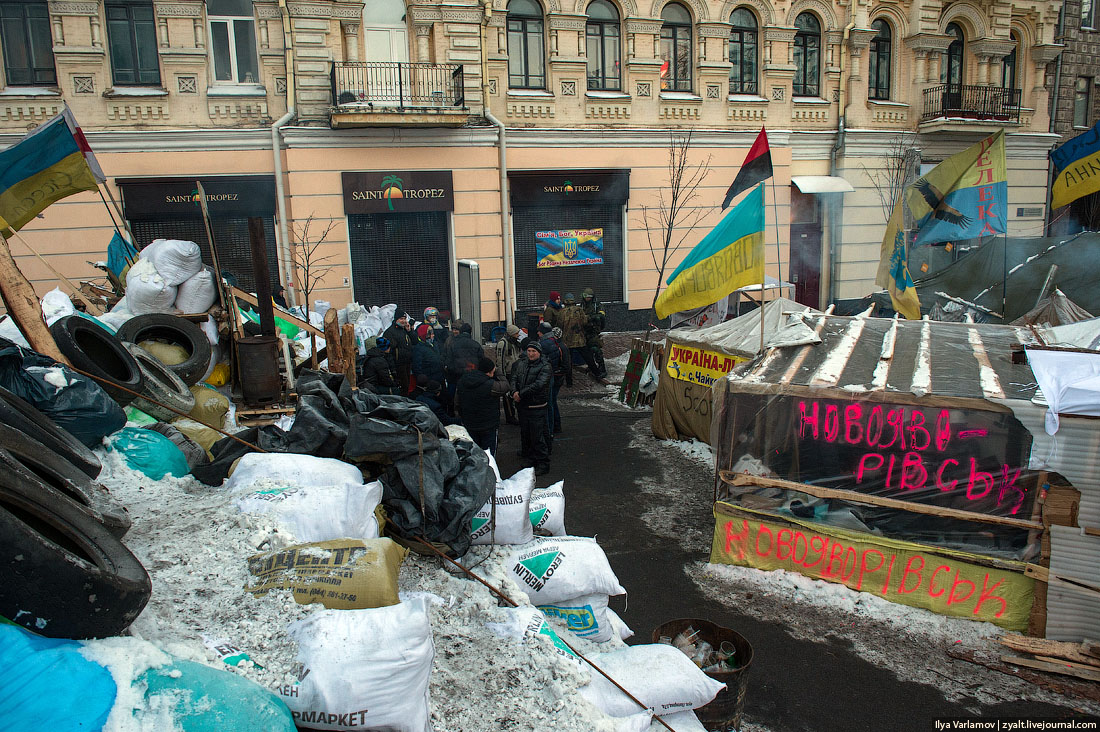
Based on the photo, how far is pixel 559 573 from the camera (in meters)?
4.26

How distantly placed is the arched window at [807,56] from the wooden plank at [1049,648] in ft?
53.2

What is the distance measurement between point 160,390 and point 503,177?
10.9 meters

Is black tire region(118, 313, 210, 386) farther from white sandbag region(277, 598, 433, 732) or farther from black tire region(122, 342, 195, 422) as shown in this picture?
white sandbag region(277, 598, 433, 732)

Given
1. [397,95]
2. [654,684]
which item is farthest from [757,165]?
[397,95]

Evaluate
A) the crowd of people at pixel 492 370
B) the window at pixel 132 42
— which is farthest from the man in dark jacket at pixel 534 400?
the window at pixel 132 42

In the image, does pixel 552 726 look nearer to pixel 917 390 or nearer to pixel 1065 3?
pixel 917 390

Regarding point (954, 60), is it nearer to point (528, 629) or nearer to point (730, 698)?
point (730, 698)

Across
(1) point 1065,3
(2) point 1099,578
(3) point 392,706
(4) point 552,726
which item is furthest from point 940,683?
(1) point 1065,3

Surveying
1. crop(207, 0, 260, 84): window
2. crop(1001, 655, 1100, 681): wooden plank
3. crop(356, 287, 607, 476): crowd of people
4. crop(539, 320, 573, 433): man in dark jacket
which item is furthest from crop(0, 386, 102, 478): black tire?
crop(207, 0, 260, 84): window

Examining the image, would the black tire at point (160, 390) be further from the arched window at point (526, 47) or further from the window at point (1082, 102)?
the window at point (1082, 102)

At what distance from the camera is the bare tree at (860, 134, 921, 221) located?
18578 millimetres

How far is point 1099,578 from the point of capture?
4719mm

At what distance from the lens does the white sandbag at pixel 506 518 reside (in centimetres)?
440

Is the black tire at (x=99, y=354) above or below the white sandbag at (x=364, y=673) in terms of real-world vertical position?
above
